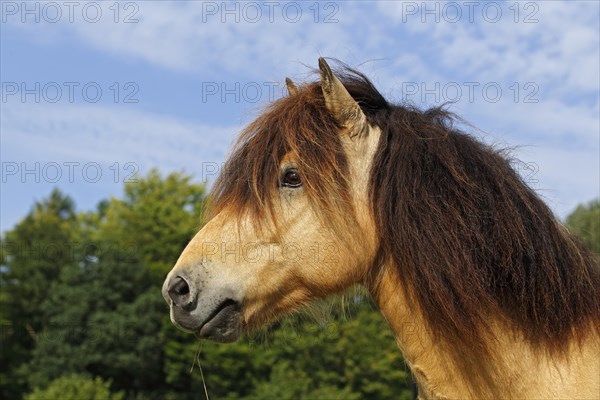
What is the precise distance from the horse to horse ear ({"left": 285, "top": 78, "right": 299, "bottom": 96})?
0.32 metres

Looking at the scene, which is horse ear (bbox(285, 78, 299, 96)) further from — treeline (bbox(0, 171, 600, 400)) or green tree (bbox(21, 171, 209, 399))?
green tree (bbox(21, 171, 209, 399))

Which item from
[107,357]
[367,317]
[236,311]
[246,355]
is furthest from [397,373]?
[236,311]

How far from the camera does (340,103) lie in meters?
4.11

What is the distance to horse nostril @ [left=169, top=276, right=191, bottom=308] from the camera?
12.6 feet

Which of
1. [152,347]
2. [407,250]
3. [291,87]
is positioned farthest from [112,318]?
Answer: [407,250]

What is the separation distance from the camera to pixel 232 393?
41.6m

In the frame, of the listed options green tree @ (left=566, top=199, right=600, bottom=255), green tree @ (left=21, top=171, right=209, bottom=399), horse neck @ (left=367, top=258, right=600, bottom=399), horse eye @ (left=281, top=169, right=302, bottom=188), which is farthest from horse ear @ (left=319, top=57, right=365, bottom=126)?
green tree @ (left=21, top=171, right=209, bottom=399)

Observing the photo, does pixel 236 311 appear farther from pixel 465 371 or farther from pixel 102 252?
pixel 102 252

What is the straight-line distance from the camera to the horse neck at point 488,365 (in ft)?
11.6

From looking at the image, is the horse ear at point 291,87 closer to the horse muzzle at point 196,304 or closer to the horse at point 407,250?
the horse at point 407,250

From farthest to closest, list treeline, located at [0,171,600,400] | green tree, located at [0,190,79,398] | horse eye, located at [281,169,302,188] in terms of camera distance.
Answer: green tree, located at [0,190,79,398] → treeline, located at [0,171,600,400] → horse eye, located at [281,169,302,188]

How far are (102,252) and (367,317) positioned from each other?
1719cm

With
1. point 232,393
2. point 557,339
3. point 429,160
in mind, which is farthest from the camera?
point 232,393

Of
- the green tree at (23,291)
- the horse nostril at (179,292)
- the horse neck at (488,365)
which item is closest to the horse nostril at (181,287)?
the horse nostril at (179,292)
